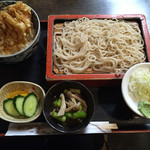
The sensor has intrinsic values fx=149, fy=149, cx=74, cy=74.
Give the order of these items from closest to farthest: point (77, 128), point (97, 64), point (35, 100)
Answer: point (77, 128), point (35, 100), point (97, 64)

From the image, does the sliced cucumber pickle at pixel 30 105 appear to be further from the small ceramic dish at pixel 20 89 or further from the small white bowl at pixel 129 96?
the small white bowl at pixel 129 96

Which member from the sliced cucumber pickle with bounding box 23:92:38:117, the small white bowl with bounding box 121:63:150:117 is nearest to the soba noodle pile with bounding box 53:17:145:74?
the small white bowl with bounding box 121:63:150:117

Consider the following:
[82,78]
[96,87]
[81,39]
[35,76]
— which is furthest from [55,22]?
[96,87]

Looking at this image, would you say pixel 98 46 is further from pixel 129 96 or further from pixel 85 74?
pixel 129 96

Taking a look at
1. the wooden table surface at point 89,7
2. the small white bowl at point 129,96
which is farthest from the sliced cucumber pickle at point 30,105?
the wooden table surface at point 89,7

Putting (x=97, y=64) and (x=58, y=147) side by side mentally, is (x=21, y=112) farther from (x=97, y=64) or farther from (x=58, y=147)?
(x=97, y=64)

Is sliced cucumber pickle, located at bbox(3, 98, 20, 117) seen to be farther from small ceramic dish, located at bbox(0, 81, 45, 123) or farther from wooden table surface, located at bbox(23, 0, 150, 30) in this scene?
wooden table surface, located at bbox(23, 0, 150, 30)
